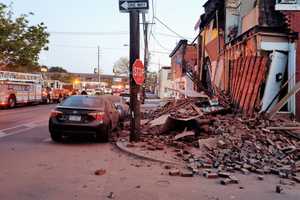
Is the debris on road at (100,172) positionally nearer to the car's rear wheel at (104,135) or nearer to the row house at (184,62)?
the car's rear wheel at (104,135)

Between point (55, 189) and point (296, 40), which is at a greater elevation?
point (296, 40)

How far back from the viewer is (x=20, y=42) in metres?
39.2

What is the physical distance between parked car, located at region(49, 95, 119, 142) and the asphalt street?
1.49 meters

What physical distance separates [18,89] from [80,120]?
2622 cm

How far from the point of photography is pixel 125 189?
25.3 feet

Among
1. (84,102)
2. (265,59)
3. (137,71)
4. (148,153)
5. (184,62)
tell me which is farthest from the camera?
(184,62)

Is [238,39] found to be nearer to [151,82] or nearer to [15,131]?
[15,131]

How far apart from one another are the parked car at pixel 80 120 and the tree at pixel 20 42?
86.4 feet

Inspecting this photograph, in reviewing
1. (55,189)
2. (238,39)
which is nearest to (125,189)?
(55,189)

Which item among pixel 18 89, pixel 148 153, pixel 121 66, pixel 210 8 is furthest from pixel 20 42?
pixel 121 66

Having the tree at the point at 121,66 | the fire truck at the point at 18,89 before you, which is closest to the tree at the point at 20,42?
the fire truck at the point at 18,89

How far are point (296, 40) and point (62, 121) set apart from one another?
9054 mm

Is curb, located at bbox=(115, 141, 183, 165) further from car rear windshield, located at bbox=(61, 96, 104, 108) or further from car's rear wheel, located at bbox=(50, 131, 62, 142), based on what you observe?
car's rear wheel, located at bbox=(50, 131, 62, 142)

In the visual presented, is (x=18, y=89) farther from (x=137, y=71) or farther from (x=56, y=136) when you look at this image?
(x=137, y=71)
